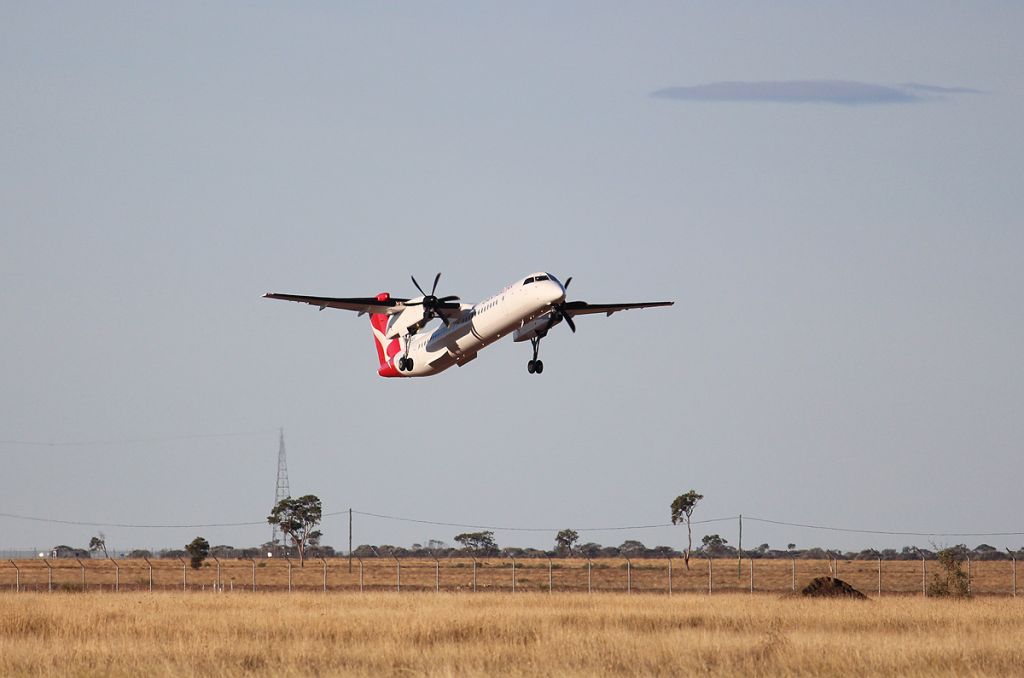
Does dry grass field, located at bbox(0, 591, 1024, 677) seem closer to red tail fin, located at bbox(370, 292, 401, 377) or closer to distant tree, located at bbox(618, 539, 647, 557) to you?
red tail fin, located at bbox(370, 292, 401, 377)

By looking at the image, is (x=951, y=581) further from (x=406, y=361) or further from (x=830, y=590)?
(x=406, y=361)

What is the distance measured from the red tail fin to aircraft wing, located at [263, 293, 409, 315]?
3.38 metres

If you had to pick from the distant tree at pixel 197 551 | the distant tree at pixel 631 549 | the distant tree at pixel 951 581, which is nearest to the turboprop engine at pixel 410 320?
the distant tree at pixel 951 581

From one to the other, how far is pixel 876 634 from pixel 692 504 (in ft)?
267

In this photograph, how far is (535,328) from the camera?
177ft

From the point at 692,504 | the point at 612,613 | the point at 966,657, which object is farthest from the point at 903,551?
the point at 966,657

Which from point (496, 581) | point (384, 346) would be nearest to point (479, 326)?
point (384, 346)

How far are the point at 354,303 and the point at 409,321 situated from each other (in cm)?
253

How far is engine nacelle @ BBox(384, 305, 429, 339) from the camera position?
57.2 m

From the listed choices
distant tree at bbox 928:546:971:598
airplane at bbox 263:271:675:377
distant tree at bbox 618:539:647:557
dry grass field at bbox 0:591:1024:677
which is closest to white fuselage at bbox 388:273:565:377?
airplane at bbox 263:271:675:377

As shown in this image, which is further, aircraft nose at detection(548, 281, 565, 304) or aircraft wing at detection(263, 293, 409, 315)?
aircraft wing at detection(263, 293, 409, 315)

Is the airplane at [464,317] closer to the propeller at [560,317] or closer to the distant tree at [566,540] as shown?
the propeller at [560,317]

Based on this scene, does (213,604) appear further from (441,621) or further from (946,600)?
(946,600)

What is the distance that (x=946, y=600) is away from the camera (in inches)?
2052
